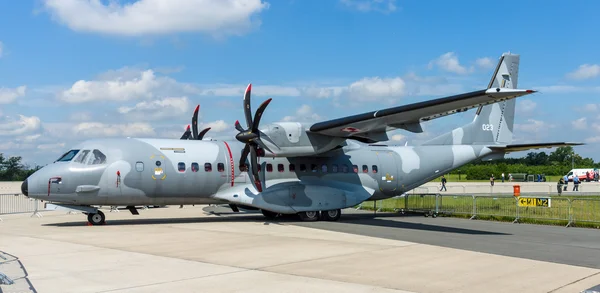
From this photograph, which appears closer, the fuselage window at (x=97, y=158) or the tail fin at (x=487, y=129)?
the fuselage window at (x=97, y=158)

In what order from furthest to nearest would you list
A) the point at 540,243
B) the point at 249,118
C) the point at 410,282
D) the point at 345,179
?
the point at 345,179, the point at 249,118, the point at 540,243, the point at 410,282

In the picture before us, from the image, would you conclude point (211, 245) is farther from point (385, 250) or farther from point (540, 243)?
point (540, 243)

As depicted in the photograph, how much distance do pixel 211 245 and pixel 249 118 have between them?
21.2 feet

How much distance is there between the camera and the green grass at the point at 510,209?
19627mm

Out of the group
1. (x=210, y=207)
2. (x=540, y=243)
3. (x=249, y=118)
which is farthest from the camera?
(x=210, y=207)

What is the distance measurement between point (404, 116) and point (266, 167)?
5.58 meters

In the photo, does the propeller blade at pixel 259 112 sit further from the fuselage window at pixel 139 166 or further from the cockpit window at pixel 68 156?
the cockpit window at pixel 68 156

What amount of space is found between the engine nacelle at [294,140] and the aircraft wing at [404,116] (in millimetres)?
392

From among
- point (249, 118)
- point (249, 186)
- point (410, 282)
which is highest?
point (249, 118)

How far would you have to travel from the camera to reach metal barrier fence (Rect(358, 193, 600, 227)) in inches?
786

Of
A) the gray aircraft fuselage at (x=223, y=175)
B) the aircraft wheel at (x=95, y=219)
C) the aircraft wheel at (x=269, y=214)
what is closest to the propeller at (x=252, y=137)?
the gray aircraft fuselage at (x=223, y=175)

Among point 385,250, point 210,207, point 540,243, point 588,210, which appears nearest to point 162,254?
point 385,250

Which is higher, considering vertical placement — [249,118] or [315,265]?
[249,118]

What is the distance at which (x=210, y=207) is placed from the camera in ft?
86.8
